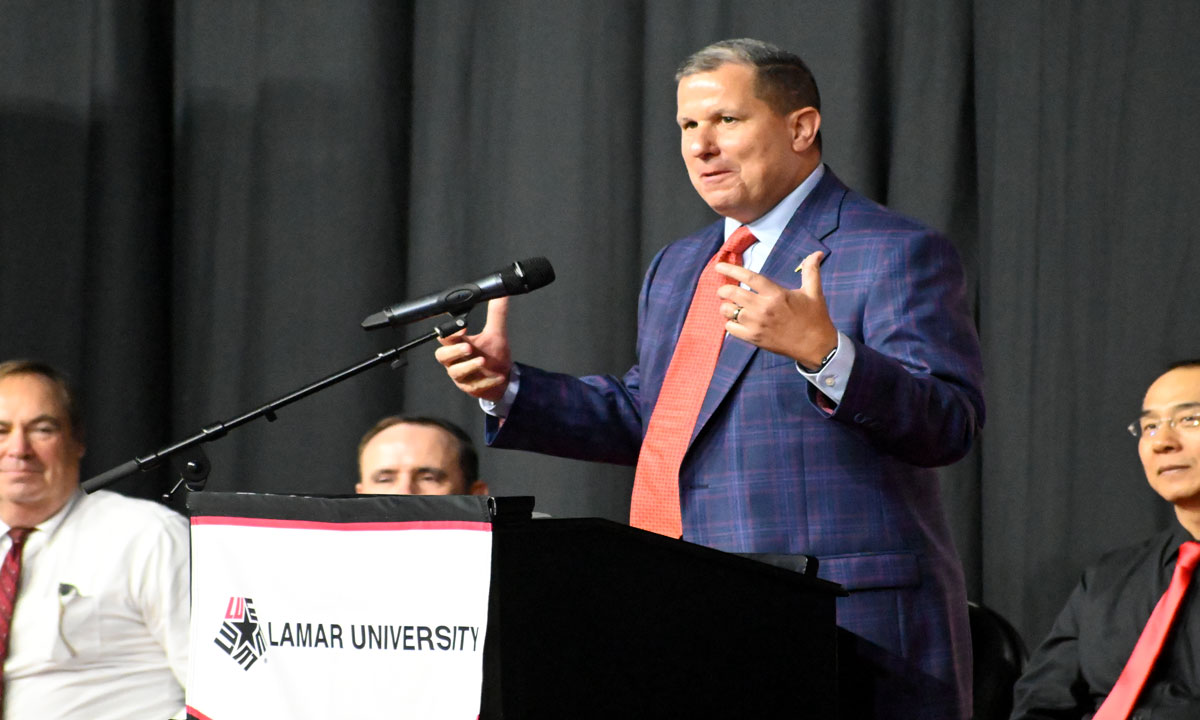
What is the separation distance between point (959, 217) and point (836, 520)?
50.5 inches

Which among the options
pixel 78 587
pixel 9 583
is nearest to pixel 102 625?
pixel 78 587

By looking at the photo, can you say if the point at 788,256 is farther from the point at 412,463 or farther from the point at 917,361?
the point at 412,463

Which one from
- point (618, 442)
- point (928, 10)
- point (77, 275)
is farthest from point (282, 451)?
point (928, 10)

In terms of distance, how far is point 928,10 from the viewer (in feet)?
10.1

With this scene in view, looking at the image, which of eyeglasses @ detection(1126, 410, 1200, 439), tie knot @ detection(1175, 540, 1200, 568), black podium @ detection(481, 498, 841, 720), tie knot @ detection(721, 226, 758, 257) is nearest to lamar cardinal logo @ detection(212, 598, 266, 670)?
black podium @ detection(481, 498, 841, 720)

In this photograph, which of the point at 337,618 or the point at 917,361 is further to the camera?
the point at 917,361

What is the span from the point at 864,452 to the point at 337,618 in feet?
2.75

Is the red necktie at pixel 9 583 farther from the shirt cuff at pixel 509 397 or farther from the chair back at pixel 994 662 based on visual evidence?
the chair back at pixel 994 662

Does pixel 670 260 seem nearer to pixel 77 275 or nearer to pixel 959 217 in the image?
pixel 959 217

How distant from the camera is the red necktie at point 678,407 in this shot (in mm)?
2137

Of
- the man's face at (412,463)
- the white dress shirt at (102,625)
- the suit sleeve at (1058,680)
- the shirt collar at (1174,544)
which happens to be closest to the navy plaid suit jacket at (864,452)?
the suit sleeve at (1058,680)

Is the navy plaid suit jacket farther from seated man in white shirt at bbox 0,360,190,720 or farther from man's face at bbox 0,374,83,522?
man's face at bbox 0,374,83,522

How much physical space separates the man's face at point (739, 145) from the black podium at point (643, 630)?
0.72 metres

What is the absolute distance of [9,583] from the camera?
3.00 m
